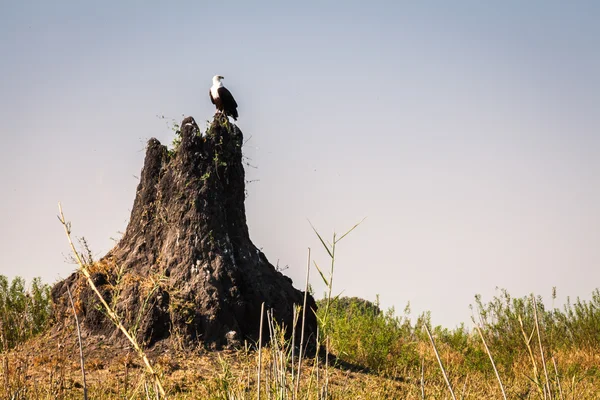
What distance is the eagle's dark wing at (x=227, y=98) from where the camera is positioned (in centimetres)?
1071

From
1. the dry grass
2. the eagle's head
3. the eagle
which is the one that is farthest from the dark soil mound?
the eagle's head

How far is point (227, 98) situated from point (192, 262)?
10.6ft

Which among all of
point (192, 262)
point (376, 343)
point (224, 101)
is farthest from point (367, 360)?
point (224, 101)

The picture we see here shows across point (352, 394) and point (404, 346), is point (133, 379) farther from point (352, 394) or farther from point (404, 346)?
point (404, 346)

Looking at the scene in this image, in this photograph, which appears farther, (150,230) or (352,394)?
(150,230)

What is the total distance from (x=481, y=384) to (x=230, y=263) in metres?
4.07

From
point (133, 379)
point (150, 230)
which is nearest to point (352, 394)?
point (133, 379)

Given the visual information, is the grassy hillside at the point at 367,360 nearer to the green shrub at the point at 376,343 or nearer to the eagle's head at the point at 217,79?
the green shrub at the point at 376,343

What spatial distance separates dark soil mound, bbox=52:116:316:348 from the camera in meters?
8.67

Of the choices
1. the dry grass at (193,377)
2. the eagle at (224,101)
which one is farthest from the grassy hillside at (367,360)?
the eagle at (224,101)

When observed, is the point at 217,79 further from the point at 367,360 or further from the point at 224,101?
the point at 367,360

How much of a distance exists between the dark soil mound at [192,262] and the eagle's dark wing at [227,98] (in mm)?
587

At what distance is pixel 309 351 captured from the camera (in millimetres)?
9414

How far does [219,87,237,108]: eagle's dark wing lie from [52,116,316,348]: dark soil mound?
0.59 meters
